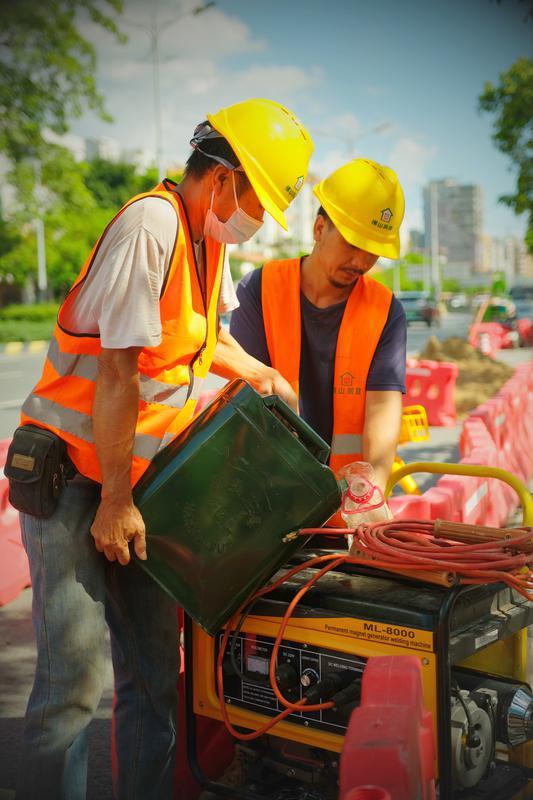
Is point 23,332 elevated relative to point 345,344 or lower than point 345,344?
elevated

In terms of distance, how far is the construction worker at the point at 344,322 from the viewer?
328 centimetres

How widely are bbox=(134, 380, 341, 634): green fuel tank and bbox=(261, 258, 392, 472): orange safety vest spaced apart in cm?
95

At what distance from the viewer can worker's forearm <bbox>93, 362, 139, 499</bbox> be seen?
88.8 inches

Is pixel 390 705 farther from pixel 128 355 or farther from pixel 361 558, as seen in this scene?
pixel 128 355

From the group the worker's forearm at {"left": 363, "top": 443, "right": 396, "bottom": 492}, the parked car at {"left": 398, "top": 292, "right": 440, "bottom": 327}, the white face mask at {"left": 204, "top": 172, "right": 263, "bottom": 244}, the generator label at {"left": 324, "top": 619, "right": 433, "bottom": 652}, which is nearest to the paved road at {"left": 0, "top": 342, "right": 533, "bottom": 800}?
the worker's forearm at {"left": 363, "top": 443, "right": 396, "bottom": 492}

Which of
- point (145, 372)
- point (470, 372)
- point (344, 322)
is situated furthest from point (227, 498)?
point (470, 372)

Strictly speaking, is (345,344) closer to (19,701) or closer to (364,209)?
(364,209)

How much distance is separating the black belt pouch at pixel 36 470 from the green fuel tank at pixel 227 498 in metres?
0.22

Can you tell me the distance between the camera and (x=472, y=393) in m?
15.6

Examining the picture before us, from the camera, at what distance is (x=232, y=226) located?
8.15 ft

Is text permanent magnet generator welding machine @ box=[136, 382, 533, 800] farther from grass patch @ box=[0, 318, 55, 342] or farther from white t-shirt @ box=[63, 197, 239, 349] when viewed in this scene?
grass patch @ box=[0, 318, 55, 342]

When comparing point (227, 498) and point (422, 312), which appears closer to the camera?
point (227, 498)

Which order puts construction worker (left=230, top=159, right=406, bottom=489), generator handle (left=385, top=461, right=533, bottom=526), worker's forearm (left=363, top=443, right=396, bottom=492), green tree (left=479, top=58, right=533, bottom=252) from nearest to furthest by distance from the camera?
generator handle (left=385, top=461, right=533, bottom=526)
worker's forearm (left=363, top=443, right=396, bottom=492)
construction worker (left=230, top=159, right=406, bottom=489)
green tree (left=479, top=58, right=533, bottom=252)

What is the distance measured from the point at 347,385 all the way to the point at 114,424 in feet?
4.22
